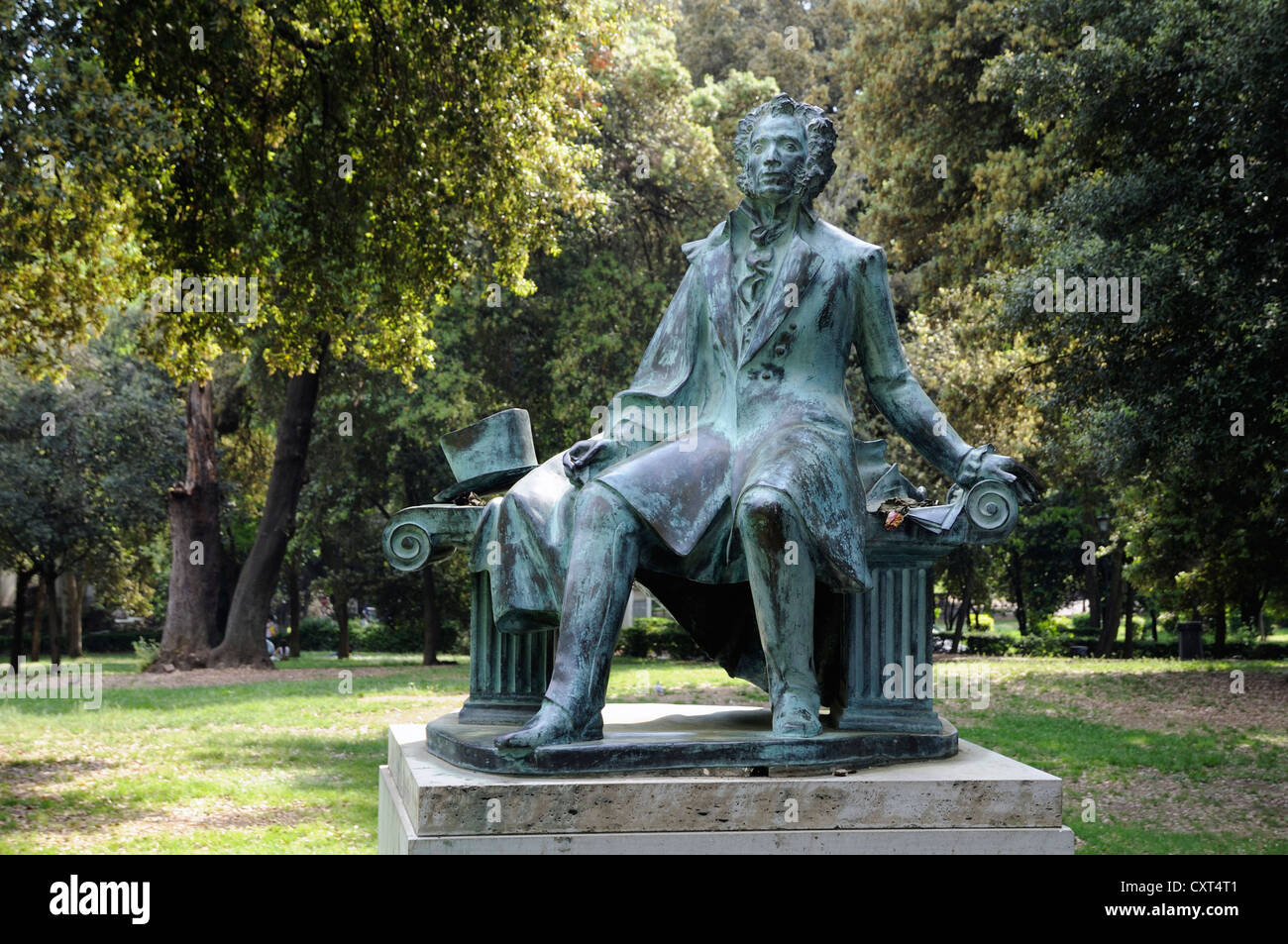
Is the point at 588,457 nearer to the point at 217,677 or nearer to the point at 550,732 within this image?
the point at 550,732

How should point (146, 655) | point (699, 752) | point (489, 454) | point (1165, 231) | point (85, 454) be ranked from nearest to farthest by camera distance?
point (699, 752) → point (489, 454) → point (1165, 231) → point (146, 655) → point (85, 454)

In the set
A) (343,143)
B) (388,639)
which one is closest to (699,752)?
(343,143)

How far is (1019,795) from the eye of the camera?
393cm

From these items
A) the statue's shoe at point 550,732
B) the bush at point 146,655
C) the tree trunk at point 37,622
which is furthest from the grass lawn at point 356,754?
the tree trunk at point 37,622

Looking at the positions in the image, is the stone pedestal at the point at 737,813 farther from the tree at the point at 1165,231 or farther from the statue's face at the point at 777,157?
the tree at the point at 1165,231

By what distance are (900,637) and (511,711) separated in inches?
58.1

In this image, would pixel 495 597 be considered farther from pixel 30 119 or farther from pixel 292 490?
pixel 292 490

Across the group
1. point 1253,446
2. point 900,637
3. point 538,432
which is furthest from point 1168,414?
point 538,432

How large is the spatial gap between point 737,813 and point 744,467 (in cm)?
115

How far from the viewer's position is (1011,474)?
14.5 ft

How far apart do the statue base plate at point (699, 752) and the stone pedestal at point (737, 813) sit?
0.03 m

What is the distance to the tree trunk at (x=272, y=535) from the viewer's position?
21.0 m

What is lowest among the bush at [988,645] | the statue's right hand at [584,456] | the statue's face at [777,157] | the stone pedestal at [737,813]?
the bush at [988,645]

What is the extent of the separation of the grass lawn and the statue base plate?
4.24m
